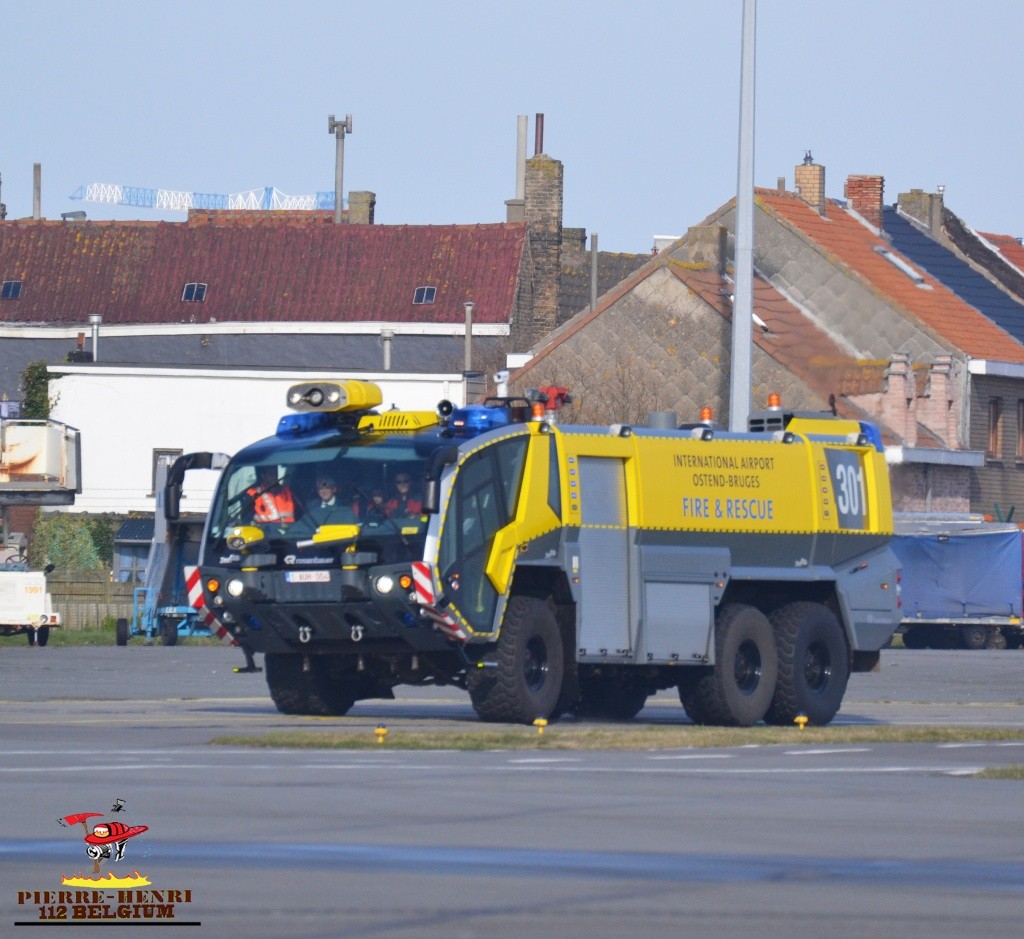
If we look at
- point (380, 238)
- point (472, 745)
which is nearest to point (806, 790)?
point (472, 745)

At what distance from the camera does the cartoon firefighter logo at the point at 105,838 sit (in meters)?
8.34

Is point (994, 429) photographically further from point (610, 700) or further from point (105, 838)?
point (105, 838)

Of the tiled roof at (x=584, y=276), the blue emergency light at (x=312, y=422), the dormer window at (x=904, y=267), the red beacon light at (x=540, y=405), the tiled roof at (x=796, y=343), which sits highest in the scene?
the tiled roof at (x=584, y=276)

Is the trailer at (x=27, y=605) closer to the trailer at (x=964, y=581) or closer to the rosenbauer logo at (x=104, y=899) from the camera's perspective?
the trailer at (x=964, y=581)

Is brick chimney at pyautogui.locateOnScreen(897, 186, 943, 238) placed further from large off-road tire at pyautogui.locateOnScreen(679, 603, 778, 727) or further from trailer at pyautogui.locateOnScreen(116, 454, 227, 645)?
large off-road tire at pyautogui.locateOnScreen(679, 603, 778, 727)

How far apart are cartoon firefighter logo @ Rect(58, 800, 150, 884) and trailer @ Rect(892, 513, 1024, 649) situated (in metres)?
39.4

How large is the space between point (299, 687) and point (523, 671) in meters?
2.36

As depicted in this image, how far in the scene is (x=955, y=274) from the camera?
2537 inches

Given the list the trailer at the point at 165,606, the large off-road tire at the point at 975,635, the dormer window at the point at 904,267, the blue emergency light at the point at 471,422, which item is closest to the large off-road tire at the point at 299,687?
the blue emergency light at the point at 471,422

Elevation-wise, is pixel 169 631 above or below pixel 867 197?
below

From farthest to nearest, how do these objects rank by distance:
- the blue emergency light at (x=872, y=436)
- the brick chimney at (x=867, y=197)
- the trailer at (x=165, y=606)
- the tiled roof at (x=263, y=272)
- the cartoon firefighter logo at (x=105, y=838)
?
the tiled roof at (x=263, y=272), the brick chimney at (x=867, y=197), the trailer at (x=165, y=606), the blue emergency light at (x=872, y=436), the cartoon firefighter logo at (x=105, y=838)

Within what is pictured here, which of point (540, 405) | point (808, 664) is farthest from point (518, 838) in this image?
point (808, 664)

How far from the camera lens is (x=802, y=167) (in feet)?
216

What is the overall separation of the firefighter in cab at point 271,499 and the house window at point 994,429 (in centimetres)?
4104
